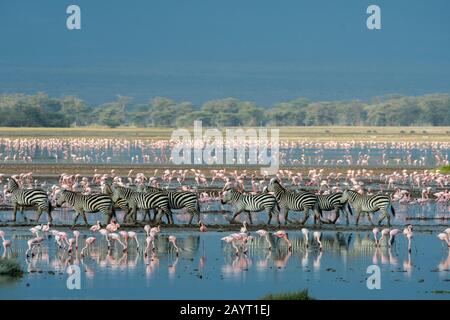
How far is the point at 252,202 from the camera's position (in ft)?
69.8

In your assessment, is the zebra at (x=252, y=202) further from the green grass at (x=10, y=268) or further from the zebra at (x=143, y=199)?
the green grass at (x=10, y=268)

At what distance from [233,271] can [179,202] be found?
19.0 feet

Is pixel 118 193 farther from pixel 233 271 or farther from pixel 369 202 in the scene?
pixel 233 271

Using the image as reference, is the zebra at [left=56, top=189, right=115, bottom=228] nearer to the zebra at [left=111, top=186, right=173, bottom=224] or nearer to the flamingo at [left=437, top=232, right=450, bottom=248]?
the zebra at [left=111, top=186, right=173, bottom=224]

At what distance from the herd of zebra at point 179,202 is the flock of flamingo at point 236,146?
21.3 metres

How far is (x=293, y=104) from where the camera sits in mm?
157250

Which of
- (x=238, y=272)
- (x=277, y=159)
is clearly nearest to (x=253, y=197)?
(x=238, y=272)

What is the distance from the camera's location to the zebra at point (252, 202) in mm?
21109

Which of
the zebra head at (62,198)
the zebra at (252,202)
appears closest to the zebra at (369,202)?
the zebra at (252,202)

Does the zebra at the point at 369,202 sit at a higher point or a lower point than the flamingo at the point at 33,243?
higher

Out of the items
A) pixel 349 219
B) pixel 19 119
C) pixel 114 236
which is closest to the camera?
pixel 114 236
